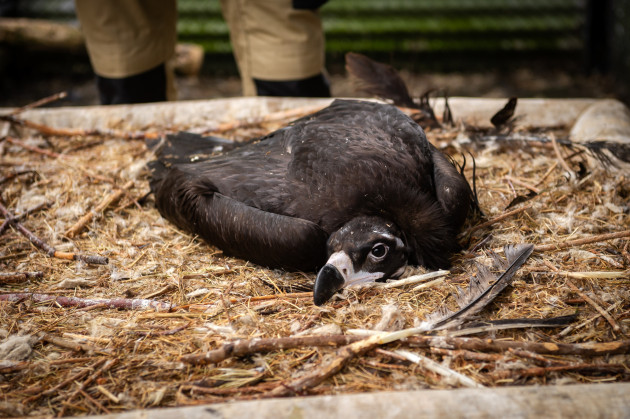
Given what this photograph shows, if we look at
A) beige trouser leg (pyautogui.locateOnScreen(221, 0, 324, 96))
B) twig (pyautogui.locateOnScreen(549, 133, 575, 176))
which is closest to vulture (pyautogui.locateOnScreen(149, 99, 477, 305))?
twig (pyautogui.locateOnScreen(549, 133, 575, 176))

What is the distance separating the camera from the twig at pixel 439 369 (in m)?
1.74

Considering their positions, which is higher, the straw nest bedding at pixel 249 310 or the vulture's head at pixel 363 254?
the vulture's head at pixel 363 254

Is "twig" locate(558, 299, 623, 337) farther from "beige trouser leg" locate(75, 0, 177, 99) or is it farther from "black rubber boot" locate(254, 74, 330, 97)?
"beige trouser leg" locate(75, 0, 177, 99)

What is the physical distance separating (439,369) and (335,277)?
552 mm

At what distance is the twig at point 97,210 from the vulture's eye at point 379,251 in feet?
5.17

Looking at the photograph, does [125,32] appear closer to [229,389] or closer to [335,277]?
[335,277]

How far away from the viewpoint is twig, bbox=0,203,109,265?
2561 mm

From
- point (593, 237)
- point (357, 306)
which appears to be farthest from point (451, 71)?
point (357, 306)

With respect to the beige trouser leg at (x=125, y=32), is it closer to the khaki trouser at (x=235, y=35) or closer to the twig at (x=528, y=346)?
the khaki trouser at (x=235, y=35)

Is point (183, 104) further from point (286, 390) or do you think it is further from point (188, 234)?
point (286, 390)

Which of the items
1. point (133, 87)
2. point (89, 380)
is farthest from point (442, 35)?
point (89, 380)

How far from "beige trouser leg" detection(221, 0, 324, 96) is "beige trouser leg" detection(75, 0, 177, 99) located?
514 millimetres

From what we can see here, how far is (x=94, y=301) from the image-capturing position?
88.1 inches

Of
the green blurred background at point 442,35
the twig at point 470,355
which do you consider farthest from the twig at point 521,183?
the green blurred background at point 442,35
